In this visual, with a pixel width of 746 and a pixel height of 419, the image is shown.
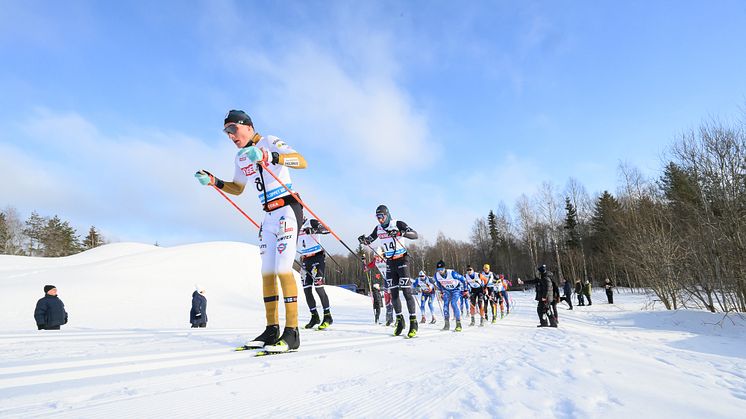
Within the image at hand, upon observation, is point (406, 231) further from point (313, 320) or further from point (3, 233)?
point (3, 233)

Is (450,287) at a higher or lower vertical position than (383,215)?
lower

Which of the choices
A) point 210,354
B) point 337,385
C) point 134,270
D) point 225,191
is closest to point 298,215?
point 225,191

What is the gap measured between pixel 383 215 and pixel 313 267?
72.2 inches

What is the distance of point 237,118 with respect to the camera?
422 centimetres

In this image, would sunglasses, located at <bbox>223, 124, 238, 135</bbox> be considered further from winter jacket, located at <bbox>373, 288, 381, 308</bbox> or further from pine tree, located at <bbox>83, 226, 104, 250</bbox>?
pine tree, located at <bbox>83, 226, 104, 250</bbox>

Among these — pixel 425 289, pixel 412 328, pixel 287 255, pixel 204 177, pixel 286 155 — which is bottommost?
pixel 412 328

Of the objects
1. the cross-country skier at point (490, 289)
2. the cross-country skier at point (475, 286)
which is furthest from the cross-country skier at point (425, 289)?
the cross-country skier at point (490, 289)

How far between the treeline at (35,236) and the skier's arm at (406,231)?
74.2m

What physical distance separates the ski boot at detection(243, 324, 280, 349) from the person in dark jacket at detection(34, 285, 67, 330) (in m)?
6.92

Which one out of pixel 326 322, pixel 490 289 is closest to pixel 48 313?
pixel 326 322

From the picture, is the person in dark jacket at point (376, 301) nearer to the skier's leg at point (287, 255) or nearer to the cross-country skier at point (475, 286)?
the cross-country skier at point (475, 286)

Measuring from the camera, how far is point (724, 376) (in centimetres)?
312

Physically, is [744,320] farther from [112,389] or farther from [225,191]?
[112,389]

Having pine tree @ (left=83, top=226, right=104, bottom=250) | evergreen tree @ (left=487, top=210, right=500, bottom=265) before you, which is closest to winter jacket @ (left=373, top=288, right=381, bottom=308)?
evergreen tree @ (left=487, top=210, right=500, bottom=265)
